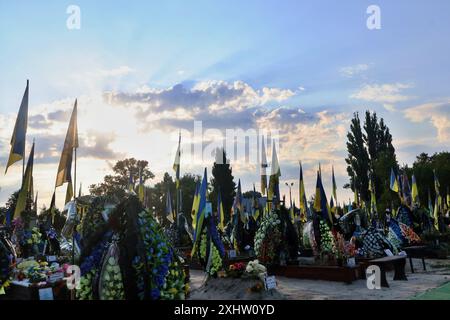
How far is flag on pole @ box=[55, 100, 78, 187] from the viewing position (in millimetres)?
8594

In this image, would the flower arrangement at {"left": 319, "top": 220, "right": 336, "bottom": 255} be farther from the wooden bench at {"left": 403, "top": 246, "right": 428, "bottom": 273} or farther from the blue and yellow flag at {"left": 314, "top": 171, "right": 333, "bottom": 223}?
the wooden bench at {"left": 403, "top": 246, "right": 428, "bottom": 273}

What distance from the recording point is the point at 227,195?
184 ft

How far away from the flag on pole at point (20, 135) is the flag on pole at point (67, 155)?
2.23 metres

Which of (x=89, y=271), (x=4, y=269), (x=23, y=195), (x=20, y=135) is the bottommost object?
(x=4, y=269)

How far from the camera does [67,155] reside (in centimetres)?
866

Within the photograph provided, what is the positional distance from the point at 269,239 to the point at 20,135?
9409 millimetres

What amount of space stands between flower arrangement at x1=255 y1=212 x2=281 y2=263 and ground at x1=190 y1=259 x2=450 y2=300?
134 centimetres

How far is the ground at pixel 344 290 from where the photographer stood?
10.4m

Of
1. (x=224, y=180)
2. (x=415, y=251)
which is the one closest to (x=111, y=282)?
(x=415, y=251)

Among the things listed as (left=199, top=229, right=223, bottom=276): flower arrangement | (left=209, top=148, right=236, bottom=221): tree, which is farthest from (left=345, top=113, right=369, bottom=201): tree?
(left=199, top=229, right=223, bottom=276): flower arrangement

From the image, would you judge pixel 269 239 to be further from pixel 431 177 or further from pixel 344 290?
pixel 431 177
